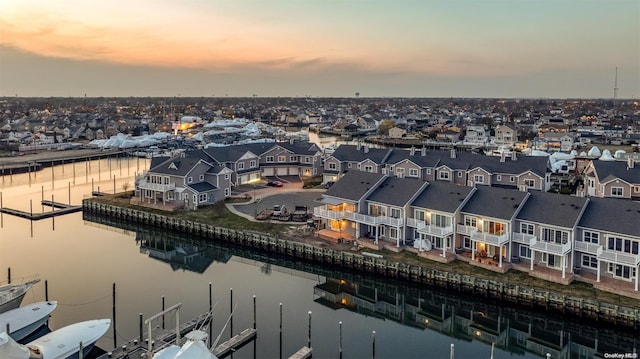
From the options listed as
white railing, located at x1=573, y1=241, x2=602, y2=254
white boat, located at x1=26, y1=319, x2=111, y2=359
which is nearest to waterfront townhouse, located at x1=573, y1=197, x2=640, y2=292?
white railing, located at x1=573, y1=241, x2=602, y2=254

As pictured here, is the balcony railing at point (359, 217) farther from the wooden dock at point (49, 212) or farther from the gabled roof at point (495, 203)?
the wooden dock at point (49, 212)

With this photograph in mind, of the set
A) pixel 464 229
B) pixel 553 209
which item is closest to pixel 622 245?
pixel 553 209

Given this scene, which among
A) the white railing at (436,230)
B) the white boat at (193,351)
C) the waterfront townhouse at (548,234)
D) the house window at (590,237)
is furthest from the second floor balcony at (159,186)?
the house window at (590,237)

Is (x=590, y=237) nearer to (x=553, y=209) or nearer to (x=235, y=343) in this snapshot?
(x=553, y=209)

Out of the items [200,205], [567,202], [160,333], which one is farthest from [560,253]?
[200,205]

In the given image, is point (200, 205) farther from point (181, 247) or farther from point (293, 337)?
point (293, 337)

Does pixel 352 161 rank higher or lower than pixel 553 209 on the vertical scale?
higher

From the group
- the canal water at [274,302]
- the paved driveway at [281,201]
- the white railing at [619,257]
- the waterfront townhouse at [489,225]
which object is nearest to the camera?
the canal water at [274,302]
